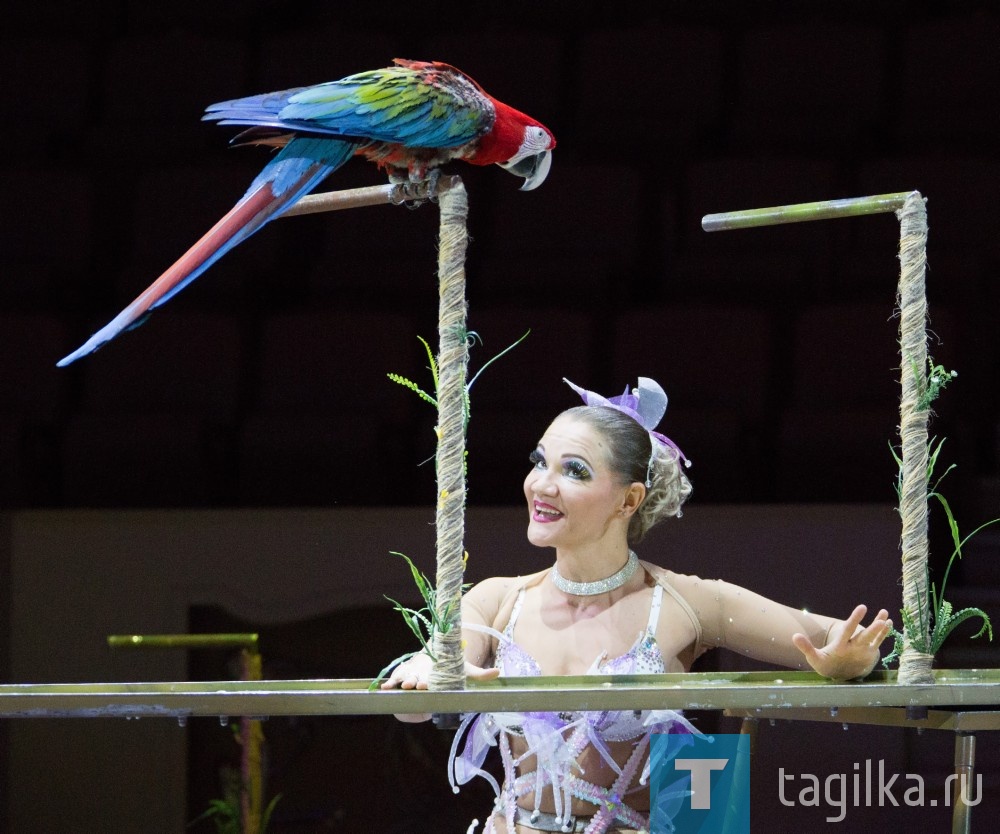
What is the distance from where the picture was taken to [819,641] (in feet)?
5.02

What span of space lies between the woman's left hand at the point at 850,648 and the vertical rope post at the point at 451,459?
1.08ft

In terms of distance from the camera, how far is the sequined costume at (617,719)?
4.92 feet

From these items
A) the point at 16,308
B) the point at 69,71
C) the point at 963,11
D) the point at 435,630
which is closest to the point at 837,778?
the point at 435,630

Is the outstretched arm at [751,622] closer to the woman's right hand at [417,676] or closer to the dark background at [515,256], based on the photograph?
the woman's right hand at [417,676]

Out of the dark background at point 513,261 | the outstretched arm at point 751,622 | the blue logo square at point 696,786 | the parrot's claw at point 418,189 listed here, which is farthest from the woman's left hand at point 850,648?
the dark background at point 513,261

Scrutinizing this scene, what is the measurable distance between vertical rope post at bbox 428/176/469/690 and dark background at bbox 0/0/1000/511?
3.76 ft

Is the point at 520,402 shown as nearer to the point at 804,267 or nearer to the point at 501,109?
the point at 804,267

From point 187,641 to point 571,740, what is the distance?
93 centimetres

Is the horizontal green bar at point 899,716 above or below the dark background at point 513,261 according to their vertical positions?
below

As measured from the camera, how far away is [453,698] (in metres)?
1.24

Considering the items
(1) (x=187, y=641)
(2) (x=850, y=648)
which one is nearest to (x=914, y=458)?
(2) (x=850, y=648)

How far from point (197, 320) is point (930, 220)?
4.74ft

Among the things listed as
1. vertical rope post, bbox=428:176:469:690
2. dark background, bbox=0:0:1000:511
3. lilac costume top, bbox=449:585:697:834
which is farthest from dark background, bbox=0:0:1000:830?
vertical rope post, bbox=428:176:469:690

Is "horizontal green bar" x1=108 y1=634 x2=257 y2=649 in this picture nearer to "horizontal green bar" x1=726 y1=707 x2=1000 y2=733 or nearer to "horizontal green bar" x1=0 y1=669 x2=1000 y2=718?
"horizontal green bar" x1=0 y1=669 x2=1000 y2=718
